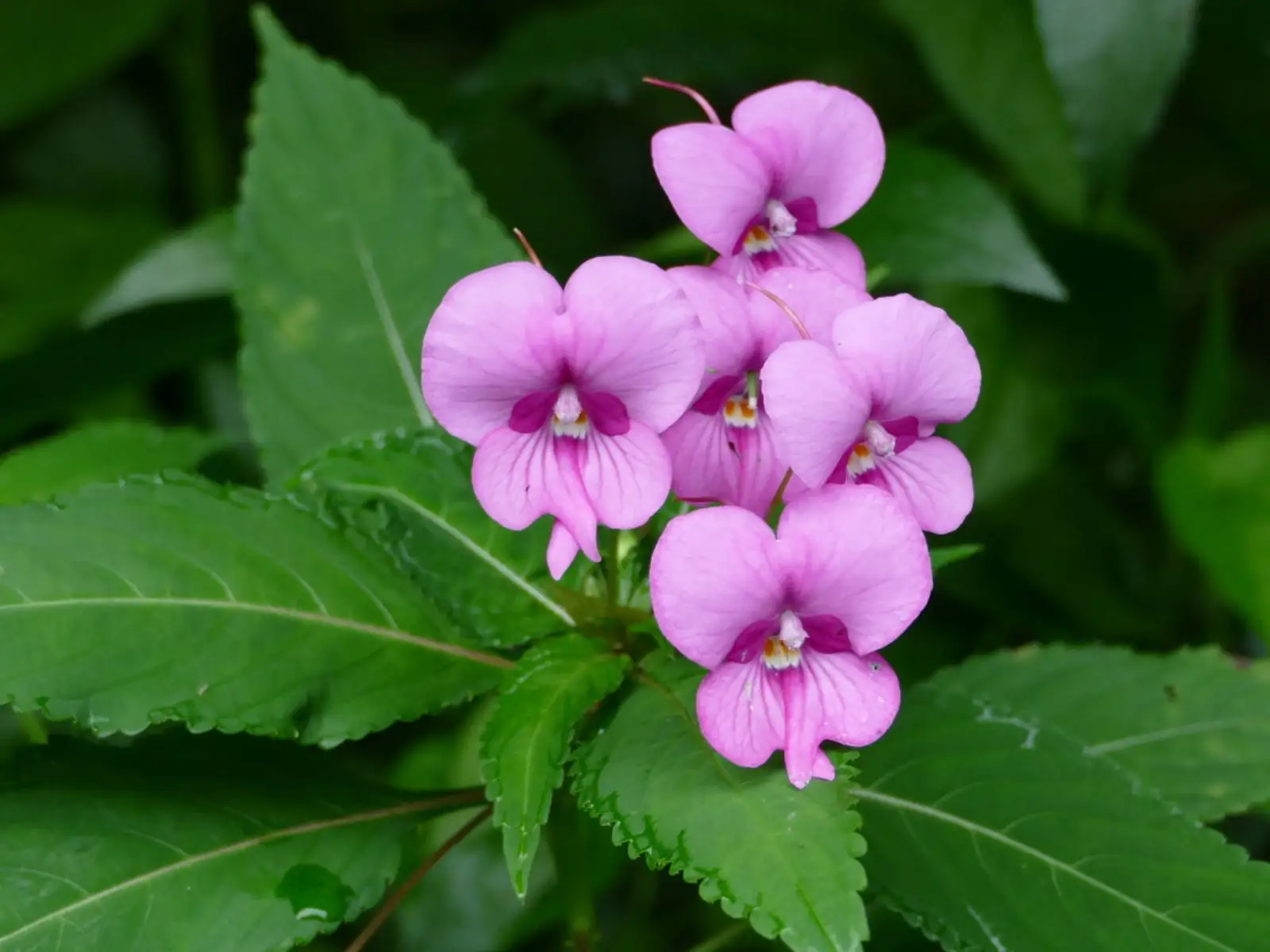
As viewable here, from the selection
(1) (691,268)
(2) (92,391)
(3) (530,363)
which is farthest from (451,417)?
(2) (92,391)

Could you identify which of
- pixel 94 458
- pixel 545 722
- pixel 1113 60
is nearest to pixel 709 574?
pixel 545 722

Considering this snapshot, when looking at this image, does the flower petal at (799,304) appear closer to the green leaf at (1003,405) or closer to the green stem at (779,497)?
the green stem at (779,497)

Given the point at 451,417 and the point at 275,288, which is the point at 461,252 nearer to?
the point at 275,288

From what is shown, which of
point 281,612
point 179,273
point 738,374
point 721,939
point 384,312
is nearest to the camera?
point 738,374

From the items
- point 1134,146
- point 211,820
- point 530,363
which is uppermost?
point 530,363

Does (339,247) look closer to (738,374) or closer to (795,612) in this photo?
(738,374)

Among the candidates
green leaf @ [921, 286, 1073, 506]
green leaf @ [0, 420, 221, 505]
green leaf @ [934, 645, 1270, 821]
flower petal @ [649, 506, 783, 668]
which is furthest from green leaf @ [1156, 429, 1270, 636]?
green leaf @ [0, 420, 221, 505]

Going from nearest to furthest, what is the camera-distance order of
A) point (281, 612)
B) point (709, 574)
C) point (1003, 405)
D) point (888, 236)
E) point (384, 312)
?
point (709, 574), point (281, 612), point (384, 312), point (888, 236), point (1003, 405)
